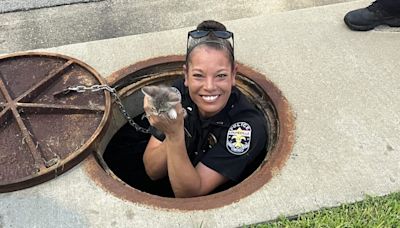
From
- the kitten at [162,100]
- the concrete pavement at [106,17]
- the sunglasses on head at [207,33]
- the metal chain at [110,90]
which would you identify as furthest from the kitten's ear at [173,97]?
the concrete pavement at [106,17]

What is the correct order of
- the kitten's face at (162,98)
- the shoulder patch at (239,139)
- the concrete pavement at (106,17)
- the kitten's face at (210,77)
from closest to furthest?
the kitten's face at (162,98)
the kitten's face at (210,77)
the shoulder patch at (239,139)
the concrete pavement at (106,17)

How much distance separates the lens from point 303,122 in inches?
110

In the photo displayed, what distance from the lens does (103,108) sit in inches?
113

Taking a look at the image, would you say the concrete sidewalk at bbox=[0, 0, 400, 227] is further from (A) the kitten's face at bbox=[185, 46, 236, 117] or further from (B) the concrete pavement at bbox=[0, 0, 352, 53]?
(A) the kitten's face at bbox=[185, 46, 236, 117]

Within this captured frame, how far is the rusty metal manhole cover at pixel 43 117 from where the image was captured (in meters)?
2.59

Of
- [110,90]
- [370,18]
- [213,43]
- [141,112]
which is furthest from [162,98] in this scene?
[370,18]

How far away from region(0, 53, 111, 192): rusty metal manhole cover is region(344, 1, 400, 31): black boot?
5.42 ft

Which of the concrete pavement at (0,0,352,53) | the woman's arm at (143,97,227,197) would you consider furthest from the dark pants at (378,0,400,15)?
the woman's arm at (143,97,227,197)

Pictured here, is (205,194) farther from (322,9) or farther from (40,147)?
(322,9)

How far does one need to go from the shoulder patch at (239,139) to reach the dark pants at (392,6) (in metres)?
1.45

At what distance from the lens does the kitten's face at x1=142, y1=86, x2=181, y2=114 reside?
2.08m

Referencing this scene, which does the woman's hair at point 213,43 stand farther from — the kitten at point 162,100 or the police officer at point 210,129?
the kitten at point 162,100

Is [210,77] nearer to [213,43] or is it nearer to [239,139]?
[213,43]

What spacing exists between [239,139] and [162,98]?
0.61 meters
